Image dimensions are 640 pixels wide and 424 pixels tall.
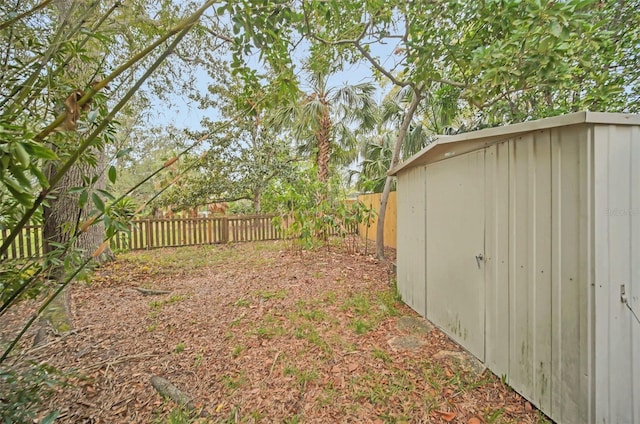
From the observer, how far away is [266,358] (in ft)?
7.82

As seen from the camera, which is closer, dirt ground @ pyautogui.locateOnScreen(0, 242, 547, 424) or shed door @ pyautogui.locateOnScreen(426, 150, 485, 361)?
dirt ground @ pyautogui.locateOnScreen(0, 242, 547, 424)

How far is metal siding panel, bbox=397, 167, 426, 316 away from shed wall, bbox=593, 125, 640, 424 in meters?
1.73

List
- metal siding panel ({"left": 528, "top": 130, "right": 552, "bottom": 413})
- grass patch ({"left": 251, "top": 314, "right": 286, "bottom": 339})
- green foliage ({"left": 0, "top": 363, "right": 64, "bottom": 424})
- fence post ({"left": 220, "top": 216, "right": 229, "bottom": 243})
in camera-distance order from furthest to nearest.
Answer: fence post ({"left": 220, "top": 216, "right": 229, "bottom": 243}), grass patch ({"left": 251, "top": 314, "right": 286, "bottom": 339}), metal siding panel ({"left": 528, "top": 130, "right": 552, "bottom": 413}), green foliage ({"left": 0, "top": 363, "right": 64, "bottom": 424})

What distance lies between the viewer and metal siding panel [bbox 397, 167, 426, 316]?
3215 mm

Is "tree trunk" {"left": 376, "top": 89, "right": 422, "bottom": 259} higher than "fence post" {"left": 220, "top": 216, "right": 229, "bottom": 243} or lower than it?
higher

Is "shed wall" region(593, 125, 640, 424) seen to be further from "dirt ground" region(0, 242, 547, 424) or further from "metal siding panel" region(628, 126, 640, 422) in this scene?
"dirt ground" region(0, 242, 547, 424)

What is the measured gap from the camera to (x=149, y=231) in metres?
7.11

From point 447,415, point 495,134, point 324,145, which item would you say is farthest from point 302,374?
point 324,145

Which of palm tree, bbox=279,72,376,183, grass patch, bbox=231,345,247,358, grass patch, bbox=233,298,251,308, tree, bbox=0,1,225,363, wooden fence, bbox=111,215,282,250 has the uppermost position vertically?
palm tree, bbox=279,72,376,183

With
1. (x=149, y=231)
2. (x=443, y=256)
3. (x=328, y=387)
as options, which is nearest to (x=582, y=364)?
(x=443, y=256)

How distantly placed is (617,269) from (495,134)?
1.08m

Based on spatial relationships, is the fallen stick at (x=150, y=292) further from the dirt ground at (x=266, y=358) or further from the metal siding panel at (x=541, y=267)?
the metal siding panel at (x=541, y=267)

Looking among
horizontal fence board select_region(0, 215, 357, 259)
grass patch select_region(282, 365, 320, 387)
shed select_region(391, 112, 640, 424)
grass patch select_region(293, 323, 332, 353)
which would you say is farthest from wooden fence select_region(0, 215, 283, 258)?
shed select_region(391, 112, 640, 424)

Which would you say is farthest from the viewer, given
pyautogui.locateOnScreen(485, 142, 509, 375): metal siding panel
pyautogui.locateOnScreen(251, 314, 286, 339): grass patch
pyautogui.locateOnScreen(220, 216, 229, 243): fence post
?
pyautogui.locateOnScreen(220, 216, 229, 243): fence post
